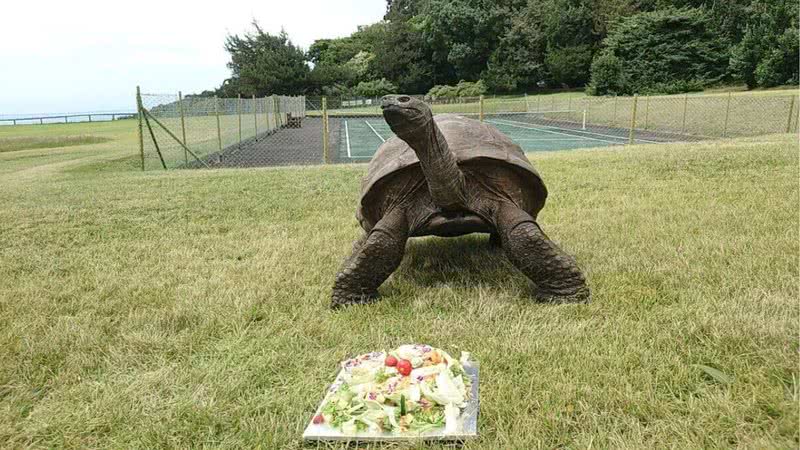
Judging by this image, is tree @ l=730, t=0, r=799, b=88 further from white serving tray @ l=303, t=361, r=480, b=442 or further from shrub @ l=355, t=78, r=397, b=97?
white serving tray @ l=303, t=361, r=480, b=442

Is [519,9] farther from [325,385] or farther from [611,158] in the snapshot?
[325,385]

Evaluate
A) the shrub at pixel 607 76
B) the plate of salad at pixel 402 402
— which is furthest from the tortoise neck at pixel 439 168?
the shrub at pixel 607 76

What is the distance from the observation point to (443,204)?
336 cm

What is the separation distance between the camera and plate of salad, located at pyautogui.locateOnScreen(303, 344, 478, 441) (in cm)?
208

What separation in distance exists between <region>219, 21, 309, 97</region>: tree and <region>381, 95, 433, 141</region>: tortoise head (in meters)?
47.4

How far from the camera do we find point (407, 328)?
10.00 feet

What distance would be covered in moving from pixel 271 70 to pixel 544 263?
49.4 metres

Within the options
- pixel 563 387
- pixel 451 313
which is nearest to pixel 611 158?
pixel 451 313

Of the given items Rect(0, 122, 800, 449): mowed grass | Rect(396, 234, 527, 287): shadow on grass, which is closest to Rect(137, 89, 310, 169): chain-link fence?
Rect(0, 122, 800, 449): mowed grass

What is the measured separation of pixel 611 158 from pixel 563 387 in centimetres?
800

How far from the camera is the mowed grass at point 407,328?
7.11 feet

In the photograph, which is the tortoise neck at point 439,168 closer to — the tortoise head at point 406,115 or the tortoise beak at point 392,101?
the tortoise head at point 406,115

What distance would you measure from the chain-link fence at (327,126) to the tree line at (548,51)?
8199mm

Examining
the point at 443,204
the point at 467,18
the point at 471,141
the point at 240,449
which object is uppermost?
the point at 467,18
